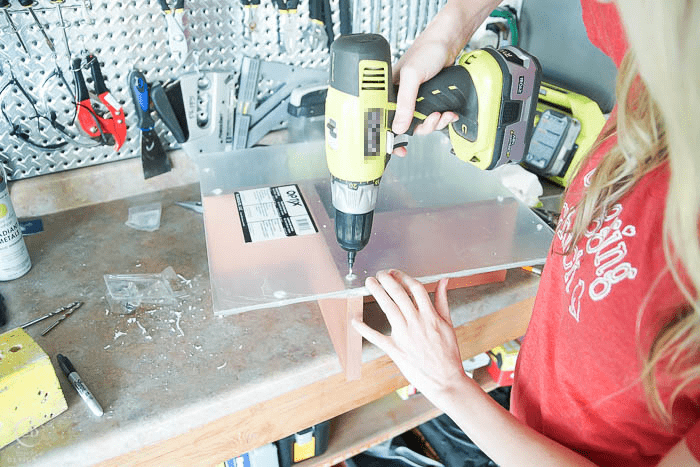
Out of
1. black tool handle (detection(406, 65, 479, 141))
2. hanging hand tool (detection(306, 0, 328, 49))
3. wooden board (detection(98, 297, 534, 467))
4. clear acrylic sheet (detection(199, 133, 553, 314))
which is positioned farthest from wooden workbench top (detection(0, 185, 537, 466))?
hanging hand tool (detection(306, 0, 328, 49))

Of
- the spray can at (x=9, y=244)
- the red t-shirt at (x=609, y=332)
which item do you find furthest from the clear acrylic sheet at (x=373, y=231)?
the spray can at (x=9, y=244)

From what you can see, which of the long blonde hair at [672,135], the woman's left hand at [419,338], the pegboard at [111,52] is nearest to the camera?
the long blonde hair at [672,135]

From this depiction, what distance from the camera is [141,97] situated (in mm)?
1097

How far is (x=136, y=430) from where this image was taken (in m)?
0.67

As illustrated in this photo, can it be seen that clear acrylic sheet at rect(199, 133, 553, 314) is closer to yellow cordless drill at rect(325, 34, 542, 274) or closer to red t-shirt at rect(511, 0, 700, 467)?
yellow cordless drill at rect(325, 34, 542, 274)

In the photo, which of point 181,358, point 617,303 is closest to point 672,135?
point 617,303

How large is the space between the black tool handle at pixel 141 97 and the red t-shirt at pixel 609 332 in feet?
2.84

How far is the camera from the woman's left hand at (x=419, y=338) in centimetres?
64

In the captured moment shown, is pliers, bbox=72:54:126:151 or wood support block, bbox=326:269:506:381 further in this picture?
pliers, bbox=72:54:126:151

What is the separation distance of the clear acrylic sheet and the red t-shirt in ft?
0.68

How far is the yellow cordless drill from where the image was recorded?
64cm

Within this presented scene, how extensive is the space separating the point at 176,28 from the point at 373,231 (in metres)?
0.60

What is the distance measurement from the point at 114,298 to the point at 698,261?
818 millimetres

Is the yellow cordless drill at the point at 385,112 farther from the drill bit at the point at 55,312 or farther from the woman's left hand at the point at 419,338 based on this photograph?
the drill bit at the point at 55,312
